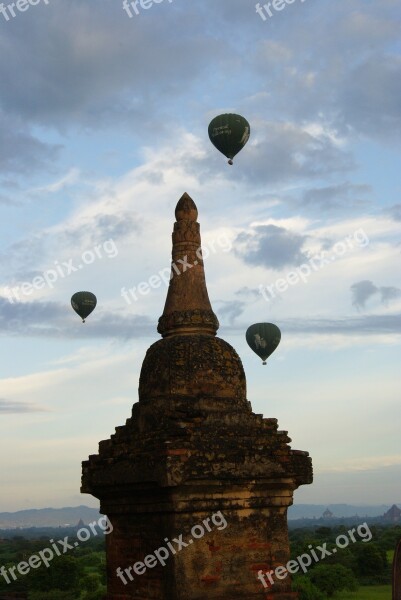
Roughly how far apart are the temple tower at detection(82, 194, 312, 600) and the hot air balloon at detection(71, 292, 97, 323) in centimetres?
2040

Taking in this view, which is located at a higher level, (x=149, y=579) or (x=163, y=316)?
(x=163, y=316)

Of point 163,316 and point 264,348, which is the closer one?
point 163,316

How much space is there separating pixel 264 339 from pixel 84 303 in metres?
7.78

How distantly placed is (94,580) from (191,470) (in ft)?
Answer: 186

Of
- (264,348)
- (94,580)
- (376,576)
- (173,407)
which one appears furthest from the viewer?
(376,576)

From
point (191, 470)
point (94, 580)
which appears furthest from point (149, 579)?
point (94, 580)

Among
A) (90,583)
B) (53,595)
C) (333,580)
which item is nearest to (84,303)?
(53,595)

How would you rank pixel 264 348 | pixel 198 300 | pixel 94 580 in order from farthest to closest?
1. pixel 94 580
2. pixel 264 348
3. pixel 198 300

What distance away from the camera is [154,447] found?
7508 mm

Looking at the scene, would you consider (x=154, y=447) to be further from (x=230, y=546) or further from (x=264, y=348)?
(x=264, y=348)

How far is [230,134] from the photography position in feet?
67.4

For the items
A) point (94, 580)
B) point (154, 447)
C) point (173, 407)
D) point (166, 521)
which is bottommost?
point (166, 521)

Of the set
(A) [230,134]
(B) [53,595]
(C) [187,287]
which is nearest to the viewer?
(C) [187,287]
